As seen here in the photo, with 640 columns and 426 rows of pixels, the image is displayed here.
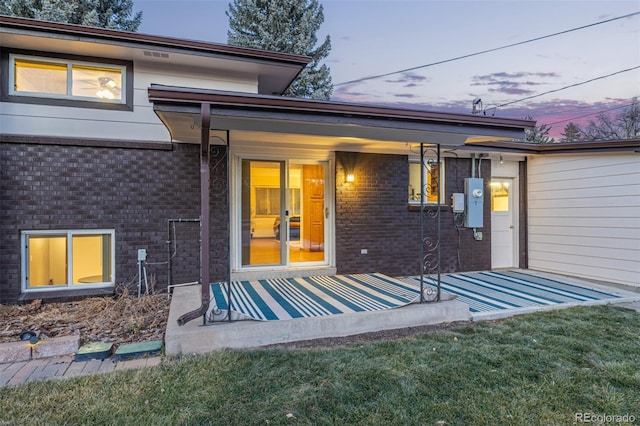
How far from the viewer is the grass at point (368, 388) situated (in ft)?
8.45

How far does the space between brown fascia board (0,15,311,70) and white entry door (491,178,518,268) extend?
5.47 metres

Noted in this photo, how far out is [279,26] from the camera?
13.9 meters

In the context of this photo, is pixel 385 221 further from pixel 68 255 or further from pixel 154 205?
pixel 68 255

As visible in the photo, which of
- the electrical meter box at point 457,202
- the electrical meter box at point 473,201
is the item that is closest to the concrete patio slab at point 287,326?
the electrical meter box at point 457,202

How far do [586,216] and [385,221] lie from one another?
13.7 ft

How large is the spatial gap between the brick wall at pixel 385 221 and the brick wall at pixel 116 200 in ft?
7.71

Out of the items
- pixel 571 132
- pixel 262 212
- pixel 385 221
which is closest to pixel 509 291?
pixel 385 221

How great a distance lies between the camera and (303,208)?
7121 mm

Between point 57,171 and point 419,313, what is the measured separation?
5638 millimetres

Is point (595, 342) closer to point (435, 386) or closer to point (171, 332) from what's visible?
point (435, 386)

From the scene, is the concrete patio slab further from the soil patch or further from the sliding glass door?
the sliding glass door

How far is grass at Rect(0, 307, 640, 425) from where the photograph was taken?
2.57 metres

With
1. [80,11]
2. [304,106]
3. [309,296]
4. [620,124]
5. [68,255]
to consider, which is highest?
[80,11]

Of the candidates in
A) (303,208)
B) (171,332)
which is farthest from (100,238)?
(303,208)
